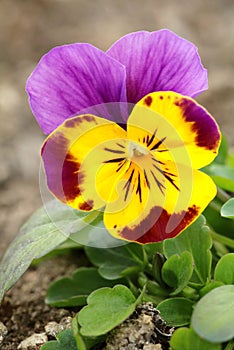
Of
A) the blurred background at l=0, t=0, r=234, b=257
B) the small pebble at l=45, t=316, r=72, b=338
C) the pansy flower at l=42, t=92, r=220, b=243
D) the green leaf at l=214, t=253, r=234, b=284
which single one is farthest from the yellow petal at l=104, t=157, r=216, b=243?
the blurred background at l=0, t=0, r=234, b=257

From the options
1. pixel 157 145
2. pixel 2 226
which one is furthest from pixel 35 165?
pixel 157 145

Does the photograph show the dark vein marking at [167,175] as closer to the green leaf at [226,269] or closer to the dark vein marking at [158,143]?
the dark vein marking at [158,143]

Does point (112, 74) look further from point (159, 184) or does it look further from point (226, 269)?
point (226, 269)

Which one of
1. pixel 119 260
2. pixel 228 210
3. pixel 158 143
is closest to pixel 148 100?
pixel 158 143

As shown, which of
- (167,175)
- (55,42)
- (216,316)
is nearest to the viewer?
(216,316)

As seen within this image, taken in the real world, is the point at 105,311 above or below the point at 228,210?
below

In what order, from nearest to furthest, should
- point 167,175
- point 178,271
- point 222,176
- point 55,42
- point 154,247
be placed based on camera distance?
point 167,175 < point 178,271 < point 154,247 < point 222,176 < point 55,42

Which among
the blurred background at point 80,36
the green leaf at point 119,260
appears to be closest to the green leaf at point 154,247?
the green leaf at point 119,260
